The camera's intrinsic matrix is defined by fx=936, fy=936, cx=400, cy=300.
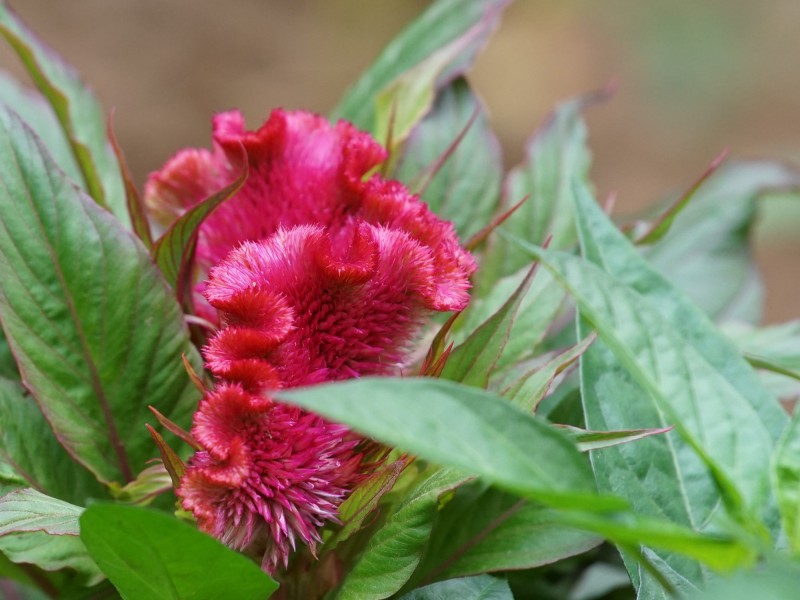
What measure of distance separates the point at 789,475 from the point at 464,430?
0.16 meters

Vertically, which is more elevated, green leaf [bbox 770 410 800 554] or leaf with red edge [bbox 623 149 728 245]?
leaf with red edge [bbox 623 149 728 245]

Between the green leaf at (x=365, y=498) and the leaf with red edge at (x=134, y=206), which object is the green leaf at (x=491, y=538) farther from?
the leaf with red edge at (x=134, y=206)

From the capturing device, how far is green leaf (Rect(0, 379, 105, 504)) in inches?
20.0

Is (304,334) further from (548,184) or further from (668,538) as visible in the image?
(548,184)

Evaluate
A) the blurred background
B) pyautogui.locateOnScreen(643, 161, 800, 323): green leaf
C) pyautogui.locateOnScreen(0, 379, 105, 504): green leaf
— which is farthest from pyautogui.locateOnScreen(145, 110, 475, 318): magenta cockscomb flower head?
the blurred background

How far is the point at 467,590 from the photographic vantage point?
1.55 ft

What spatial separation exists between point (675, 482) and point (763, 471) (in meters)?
0.06

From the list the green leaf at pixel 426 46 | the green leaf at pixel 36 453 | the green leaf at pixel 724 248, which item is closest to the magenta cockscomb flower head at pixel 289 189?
the green leaf at pixel 36 453

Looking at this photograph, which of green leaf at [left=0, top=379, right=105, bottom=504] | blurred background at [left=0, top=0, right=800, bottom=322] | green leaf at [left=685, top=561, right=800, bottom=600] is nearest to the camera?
green leaf at [left=685, top=561, right=800, bottom=600]

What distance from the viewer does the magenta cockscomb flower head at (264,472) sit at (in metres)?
0.41

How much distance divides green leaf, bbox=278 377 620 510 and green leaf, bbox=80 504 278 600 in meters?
0.10

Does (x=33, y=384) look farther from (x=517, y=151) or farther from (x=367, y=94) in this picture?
(x=517, y=151)

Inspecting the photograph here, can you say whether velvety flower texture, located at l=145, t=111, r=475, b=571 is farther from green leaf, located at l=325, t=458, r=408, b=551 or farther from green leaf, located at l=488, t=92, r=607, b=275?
green leaf, located at l=488, t=92, r=607, b=275

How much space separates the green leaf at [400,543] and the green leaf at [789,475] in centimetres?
13
